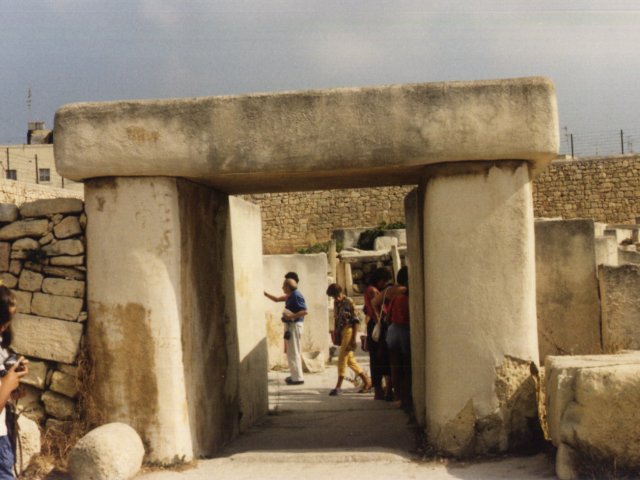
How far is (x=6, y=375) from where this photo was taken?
14.1 ft

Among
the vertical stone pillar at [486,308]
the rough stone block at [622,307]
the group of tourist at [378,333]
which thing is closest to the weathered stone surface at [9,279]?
the vertical stone pillar at [486,308]

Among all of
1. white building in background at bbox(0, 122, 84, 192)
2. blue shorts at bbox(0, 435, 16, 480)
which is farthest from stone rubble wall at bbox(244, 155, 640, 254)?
blue shorts at bbox(0, 435, 16, 480)

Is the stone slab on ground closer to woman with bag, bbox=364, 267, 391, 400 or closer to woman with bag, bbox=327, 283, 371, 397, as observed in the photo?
woman with bag, bbox=364, 267, 391, 400

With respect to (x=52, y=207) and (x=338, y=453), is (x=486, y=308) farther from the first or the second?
(x=52, y=207)

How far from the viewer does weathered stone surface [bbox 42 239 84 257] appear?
21.6 feet

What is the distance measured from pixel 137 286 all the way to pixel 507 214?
2984 mm

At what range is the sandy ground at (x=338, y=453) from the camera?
5973mm

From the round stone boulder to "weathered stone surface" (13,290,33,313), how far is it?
1.30 m

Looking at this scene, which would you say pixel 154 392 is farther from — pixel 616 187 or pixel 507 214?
pixel 616 187

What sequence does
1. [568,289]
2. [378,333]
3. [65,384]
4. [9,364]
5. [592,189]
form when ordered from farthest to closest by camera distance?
1. [592,189]
2. [378,333]
3. [568,289]
4. [65,384]
5. [9,364]

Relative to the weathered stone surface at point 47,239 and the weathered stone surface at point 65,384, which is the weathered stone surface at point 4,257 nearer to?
the weathered stone surface at point 47,239

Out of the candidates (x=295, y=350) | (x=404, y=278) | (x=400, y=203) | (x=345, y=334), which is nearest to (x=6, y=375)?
(x=404, y=278)

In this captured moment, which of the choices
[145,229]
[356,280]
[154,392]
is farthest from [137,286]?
[356,280]

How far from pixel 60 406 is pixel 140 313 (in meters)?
1.05
